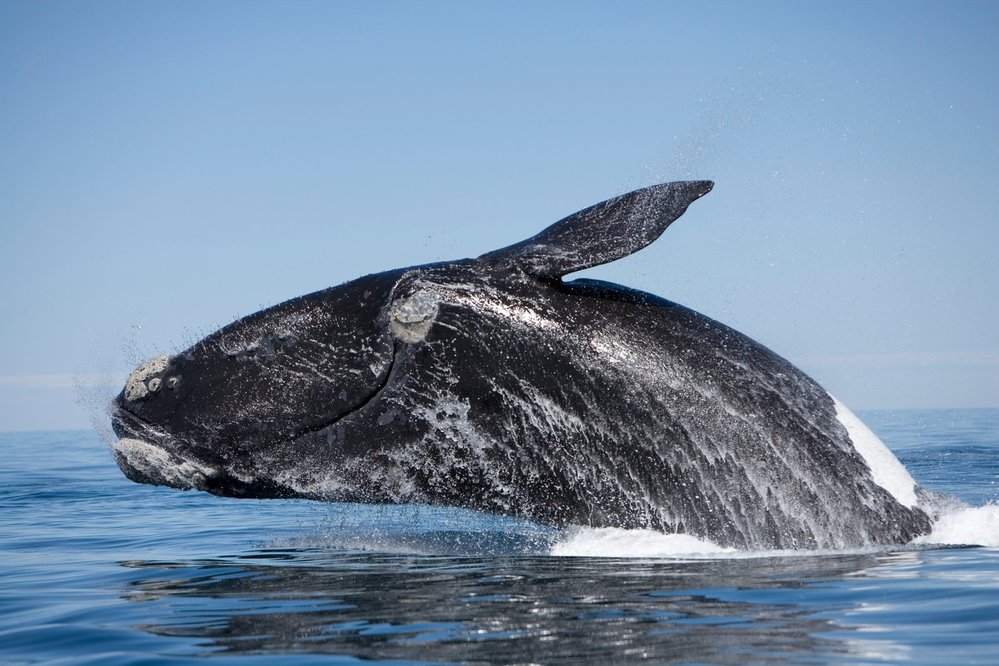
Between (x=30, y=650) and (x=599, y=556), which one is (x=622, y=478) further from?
(x=30, y=650)

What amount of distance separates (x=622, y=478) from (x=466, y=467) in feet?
4.39

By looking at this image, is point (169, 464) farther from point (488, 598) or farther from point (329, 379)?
point (488, 598)

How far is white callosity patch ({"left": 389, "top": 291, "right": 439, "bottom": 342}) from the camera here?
30.5 ft

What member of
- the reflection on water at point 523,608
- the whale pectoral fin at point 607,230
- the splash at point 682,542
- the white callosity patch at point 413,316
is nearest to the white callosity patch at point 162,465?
the reflection on water at point 523,608

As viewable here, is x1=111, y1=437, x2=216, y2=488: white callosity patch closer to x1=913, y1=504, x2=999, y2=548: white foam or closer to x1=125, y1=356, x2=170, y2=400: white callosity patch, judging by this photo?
x1=125, y1=356, x2=170, y2=400: white callosity patch

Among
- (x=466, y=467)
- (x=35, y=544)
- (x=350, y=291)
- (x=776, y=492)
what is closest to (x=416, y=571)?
(x=466, y=467)

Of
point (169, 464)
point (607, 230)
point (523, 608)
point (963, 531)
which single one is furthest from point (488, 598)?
point (963, 531)

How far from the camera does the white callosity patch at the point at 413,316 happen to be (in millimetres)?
9297

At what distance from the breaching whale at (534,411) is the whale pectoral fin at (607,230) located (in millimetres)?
19

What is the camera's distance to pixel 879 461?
9641 millimetres

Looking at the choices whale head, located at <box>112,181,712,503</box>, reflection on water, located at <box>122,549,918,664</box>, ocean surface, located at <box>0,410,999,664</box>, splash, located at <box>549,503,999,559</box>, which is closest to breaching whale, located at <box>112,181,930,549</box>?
whale head, located at <box>112,181,712,503</box>

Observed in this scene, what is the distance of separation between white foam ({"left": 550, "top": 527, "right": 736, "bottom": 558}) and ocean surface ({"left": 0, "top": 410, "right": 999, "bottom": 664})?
2 centimetres

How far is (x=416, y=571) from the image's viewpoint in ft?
30.8

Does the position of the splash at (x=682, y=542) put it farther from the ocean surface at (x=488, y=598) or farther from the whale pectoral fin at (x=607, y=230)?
the whale pectoral fin at (x=607, y=230)
